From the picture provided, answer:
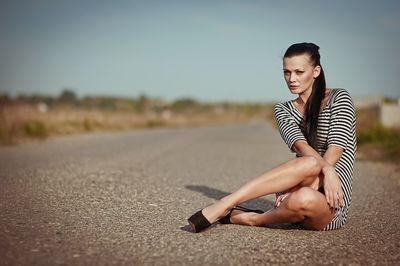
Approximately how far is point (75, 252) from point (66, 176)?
391cm

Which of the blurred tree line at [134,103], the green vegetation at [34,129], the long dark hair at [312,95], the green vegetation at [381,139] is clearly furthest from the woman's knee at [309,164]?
the blurred tree line at [134,103]

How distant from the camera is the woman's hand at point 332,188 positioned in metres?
3.34

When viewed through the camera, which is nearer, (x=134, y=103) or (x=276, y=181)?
(x=276, y=181)

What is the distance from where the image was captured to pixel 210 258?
9.34 feet

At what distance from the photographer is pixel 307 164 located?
133 inches

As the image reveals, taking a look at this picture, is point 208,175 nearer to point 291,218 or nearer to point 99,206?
point 99,206

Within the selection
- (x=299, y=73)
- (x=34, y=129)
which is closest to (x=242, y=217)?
(x=299, y=73)

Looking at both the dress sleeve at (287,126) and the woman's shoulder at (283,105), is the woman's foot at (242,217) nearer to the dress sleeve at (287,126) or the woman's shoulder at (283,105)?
the dress sleeve at (287,126)

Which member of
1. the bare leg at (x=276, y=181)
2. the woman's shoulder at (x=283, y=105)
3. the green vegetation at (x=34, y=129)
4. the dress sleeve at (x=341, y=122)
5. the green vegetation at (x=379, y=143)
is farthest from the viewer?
the green vegetation at (x=34, y=129)

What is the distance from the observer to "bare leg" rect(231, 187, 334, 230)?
3.30 m

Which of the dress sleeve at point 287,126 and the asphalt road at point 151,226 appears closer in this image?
the asphalt road at point 151,226

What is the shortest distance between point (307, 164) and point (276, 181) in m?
0.27

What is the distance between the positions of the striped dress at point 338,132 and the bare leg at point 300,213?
19 centimetres

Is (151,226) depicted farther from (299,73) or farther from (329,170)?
(299,73)
